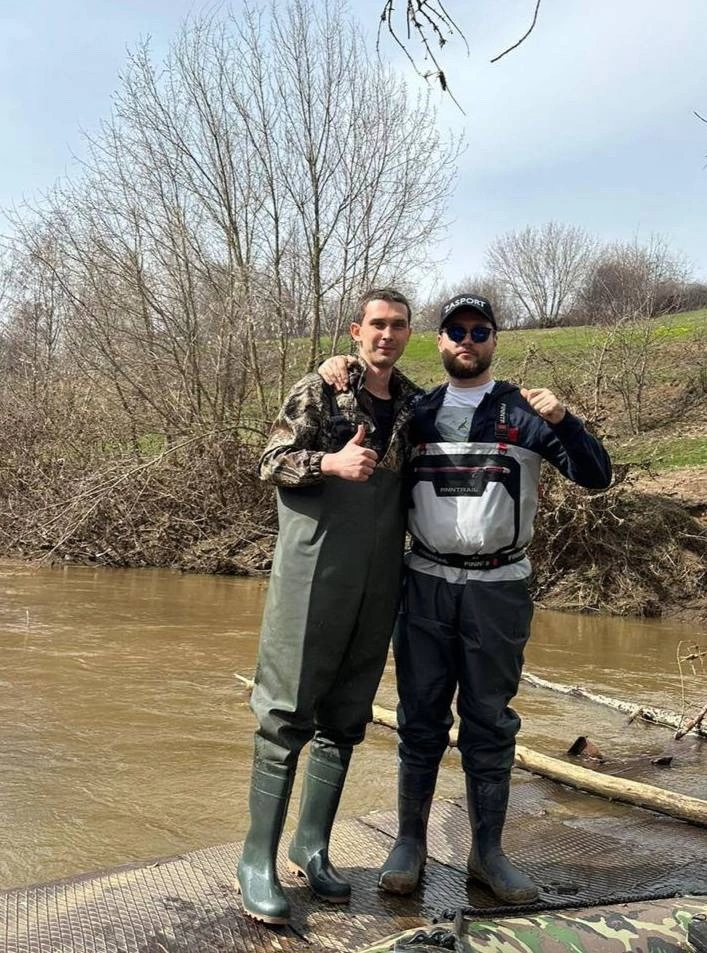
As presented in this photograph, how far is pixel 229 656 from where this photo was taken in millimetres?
7898

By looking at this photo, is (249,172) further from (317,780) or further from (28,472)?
(317,780)

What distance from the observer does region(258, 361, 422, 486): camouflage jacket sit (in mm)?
3051

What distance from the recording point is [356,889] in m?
3.10

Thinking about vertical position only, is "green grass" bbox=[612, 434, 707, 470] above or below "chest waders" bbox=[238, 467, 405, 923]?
above

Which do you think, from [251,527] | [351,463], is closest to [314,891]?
[351,463]

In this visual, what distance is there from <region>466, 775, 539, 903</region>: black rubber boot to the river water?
47.8 inches

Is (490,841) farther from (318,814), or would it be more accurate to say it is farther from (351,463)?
(351,463)

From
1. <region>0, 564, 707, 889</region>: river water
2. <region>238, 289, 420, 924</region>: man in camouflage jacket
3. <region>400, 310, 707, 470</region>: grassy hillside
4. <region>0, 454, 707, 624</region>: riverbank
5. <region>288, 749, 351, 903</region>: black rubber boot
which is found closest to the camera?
<region>238, 289, 420, 924</region>: man in camouflage jacket

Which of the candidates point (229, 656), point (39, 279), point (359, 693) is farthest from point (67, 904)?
point (39, 279)

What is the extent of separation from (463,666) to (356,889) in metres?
0.87

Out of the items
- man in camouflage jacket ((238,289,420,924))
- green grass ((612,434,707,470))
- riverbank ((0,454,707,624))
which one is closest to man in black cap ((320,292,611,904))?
man in camouflage jacket ((238,289,420,924))

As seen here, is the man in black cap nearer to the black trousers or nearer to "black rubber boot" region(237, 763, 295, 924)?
the black trousers

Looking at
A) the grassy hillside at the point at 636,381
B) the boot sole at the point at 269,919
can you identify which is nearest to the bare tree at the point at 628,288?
the grassy hillside at the point at 636,381

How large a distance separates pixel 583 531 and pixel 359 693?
9.27m
